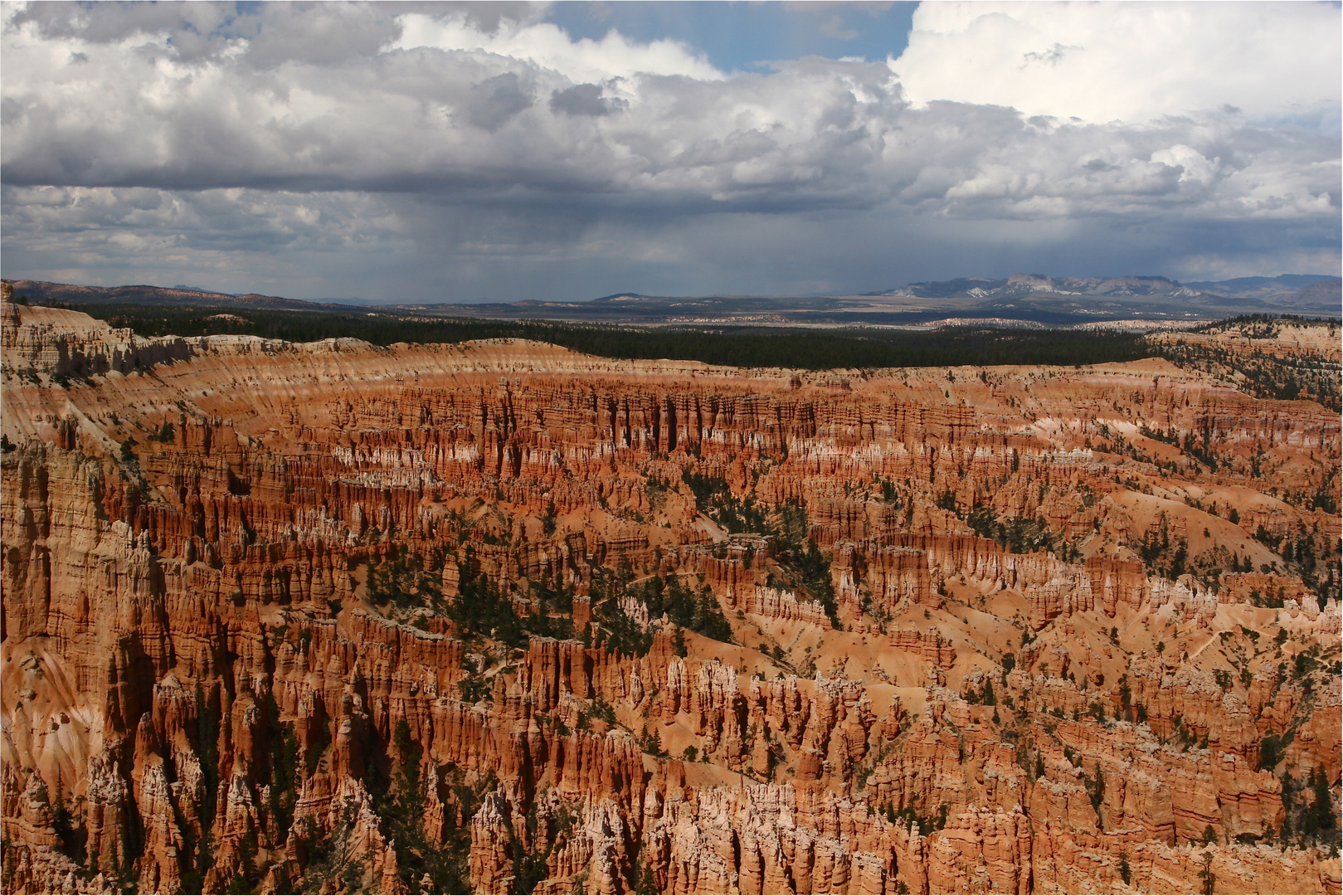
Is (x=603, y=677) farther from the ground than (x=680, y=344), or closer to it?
closer to it

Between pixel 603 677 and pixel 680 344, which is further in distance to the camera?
pixel 680 344

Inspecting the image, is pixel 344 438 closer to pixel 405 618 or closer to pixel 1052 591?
pixel 405 618

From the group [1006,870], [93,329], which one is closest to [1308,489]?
[1006,870]

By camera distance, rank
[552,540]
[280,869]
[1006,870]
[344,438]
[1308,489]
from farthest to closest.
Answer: [1308,489]
[344,438]
[552,540]
[280,869]
[1006,870]

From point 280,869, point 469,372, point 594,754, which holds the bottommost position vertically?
point 280,869

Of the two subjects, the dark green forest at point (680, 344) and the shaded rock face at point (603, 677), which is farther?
the dark green forest at point (680, 344)

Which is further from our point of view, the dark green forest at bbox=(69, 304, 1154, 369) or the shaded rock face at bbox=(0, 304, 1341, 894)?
the dark green forest at bbox=(69, 304, 1154, 369)

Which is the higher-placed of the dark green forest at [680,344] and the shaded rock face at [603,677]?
the dark green forest at [680,344]

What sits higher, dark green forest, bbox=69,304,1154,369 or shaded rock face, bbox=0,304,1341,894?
dark green forest, bbox=69,304,1154,369
